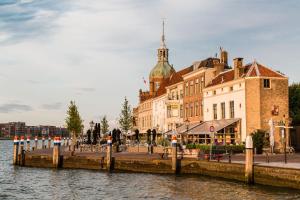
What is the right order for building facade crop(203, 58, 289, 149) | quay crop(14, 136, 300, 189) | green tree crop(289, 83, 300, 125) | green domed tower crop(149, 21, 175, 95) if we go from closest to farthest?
quay crop(14, 136, 300, 189) → building facade crop(203, 58, 289, 149) → green tree crop(289, 83, 300, 125) → green domed tower crop(149, 21, 175, 95)

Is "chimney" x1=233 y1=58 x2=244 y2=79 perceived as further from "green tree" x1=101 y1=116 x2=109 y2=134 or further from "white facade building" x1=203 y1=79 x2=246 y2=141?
"green tree" x1=101 y1=116 x2=109 y2=134

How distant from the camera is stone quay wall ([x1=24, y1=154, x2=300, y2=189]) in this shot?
94.7 feet

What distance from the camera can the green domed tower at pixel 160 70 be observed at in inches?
4227

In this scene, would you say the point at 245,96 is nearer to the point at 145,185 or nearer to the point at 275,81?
the point at 275,81

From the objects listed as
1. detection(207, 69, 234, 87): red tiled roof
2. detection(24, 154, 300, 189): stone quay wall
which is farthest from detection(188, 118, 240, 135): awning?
detection(24, 154, 300, 189): stone quay wall

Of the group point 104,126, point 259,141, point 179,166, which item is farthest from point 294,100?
point 104,126

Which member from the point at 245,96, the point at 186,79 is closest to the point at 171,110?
the point at 186,79

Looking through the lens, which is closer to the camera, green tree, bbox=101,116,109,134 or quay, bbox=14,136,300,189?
quay, bbox=14,136,300,189

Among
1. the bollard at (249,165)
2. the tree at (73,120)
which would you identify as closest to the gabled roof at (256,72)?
the bollard at (249,165)

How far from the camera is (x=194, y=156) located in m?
43.4

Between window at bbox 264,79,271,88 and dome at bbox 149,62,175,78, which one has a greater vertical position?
dome at bbox 149,62,175,78

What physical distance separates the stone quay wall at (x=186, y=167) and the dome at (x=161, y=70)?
60.6 m

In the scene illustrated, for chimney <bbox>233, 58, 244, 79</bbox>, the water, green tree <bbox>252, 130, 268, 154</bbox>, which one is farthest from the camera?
chimney <bbox>233, 58, 244, 79</bbox>

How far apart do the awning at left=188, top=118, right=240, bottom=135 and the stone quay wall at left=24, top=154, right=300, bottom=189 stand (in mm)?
15141
